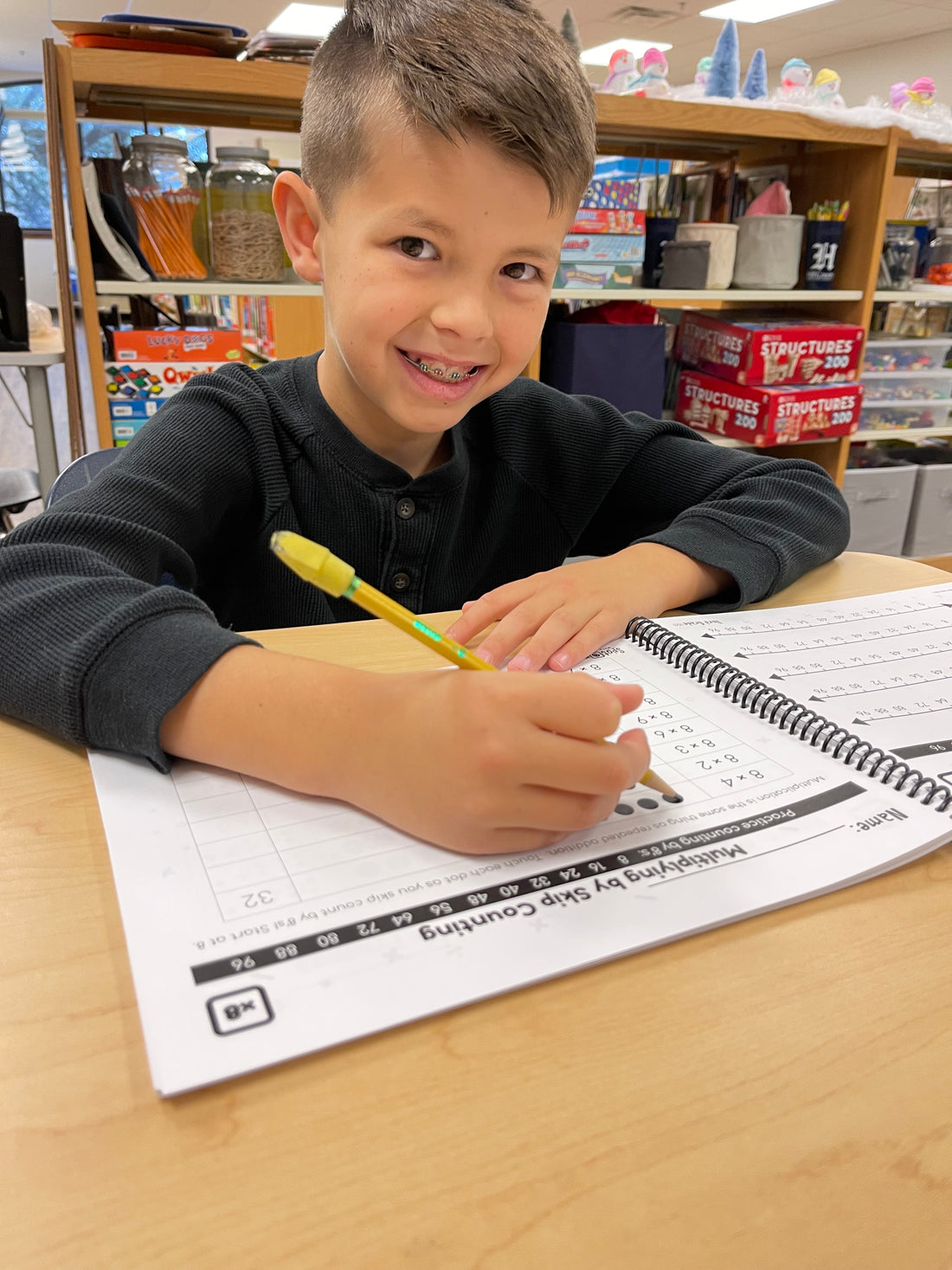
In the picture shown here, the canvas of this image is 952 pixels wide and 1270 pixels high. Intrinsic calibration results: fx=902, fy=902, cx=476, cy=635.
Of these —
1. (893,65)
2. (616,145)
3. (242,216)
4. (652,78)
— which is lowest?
(242,216)

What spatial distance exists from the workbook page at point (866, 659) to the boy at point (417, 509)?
54 millimetres

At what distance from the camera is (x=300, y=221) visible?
0.74 meters

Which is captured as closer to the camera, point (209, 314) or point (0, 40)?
point (209, 314)

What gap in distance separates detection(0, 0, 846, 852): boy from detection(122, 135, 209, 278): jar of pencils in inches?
33.3

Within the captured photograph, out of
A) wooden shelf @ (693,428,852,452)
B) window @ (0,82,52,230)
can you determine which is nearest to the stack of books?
wooden shelf @ (693,428,852,452)

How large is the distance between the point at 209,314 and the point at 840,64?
6.41 metres

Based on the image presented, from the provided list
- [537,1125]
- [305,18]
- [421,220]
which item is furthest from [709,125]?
[305,18]

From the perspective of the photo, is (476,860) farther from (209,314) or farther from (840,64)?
(840,64)

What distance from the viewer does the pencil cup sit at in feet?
6.79

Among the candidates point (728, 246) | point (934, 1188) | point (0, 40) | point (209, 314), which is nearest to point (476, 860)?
point (934, 1188)

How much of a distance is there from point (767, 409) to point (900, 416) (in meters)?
0.67

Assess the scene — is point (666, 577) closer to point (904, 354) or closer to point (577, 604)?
point (577, 604)

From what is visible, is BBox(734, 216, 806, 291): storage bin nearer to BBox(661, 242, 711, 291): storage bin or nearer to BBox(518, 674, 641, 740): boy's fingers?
BBox(661, 242, 711, 291): storage bin

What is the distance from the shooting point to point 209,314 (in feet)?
8.46
